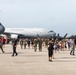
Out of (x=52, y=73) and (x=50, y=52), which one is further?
(x=50, y=52)

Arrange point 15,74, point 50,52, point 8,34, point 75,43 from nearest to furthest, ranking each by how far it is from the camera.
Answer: point 15,74
point 50,52
point 75,43
point 8,34

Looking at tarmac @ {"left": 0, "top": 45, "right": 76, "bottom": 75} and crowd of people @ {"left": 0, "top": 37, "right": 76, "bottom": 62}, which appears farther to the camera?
crowd of people @ {"left": 0, "top": 37, "right": 76, "bottom": 62}

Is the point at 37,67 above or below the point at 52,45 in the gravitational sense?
below

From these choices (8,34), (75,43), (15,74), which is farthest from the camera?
(8,34)

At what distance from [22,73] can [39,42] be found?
23.0 metres

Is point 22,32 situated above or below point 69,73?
above

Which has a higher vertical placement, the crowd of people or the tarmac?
the crowd of people

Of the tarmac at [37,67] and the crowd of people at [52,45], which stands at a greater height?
the crowd of people at [52,45]

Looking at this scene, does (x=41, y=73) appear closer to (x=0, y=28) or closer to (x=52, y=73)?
(x=52, y=73)

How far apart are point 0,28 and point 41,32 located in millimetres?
44762

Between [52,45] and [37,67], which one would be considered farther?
[52,45]

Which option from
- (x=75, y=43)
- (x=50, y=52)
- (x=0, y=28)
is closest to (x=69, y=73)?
(x=50, y=52)

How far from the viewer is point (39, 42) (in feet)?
124

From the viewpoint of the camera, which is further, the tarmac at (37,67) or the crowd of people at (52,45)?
the crowd of people at (52,45)
